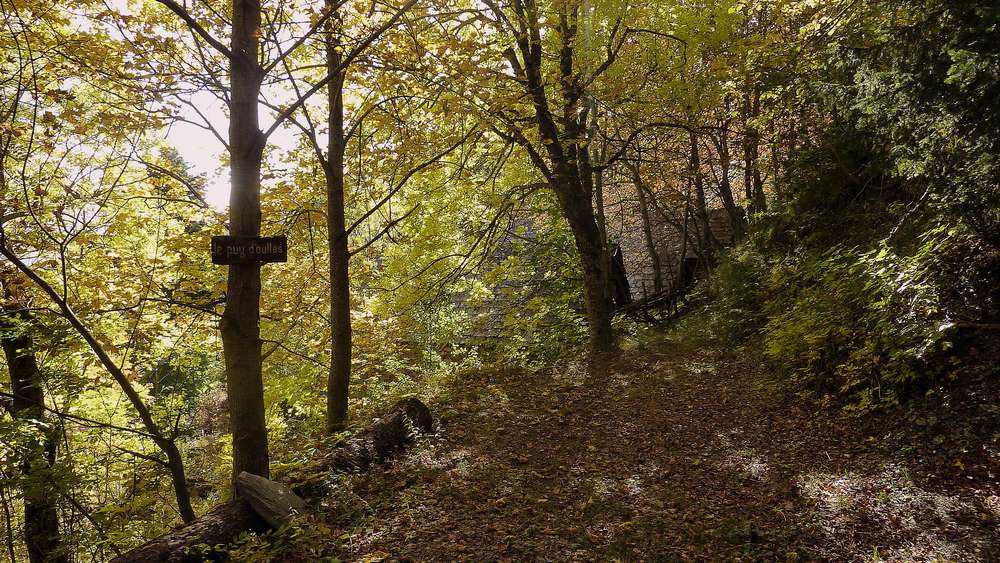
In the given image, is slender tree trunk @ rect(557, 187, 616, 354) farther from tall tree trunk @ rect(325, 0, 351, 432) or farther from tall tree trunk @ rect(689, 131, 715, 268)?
tall tree trunk @ rect(325, 0, 351, 432)

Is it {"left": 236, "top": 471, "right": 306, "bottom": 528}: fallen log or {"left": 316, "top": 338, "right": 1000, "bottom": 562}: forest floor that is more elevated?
{"left": 236, "top": 471, "right": 306, "bottom": 528}: fallen log

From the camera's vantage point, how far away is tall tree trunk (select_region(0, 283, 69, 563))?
5355 mm

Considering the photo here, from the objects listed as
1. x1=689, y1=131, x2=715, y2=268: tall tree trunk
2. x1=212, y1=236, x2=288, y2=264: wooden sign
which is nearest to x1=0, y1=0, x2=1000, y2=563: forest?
x1=212, y1=236, x2=288, y2=264: wooden sign

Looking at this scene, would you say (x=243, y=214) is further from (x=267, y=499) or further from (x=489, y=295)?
(x=489, y=295)

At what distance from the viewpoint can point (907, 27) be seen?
5.11 meters

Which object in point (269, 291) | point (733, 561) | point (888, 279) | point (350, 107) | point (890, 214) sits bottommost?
point (733, 561)

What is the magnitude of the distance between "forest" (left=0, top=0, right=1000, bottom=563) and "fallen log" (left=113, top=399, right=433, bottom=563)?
0.03 metres

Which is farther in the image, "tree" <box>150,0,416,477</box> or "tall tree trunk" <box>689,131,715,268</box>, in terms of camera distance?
"tall tree trunk" <box>689,131,715,268</box>

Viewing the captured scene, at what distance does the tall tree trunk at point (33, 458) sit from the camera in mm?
5355

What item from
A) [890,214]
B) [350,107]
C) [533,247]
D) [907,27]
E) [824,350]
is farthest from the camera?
[533,247]

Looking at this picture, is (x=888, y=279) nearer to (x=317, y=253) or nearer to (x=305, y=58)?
(x=305, y=58)

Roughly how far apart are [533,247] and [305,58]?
724 centimetres

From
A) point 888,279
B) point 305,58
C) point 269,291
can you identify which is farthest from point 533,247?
point 888,279

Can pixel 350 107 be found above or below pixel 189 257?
above
